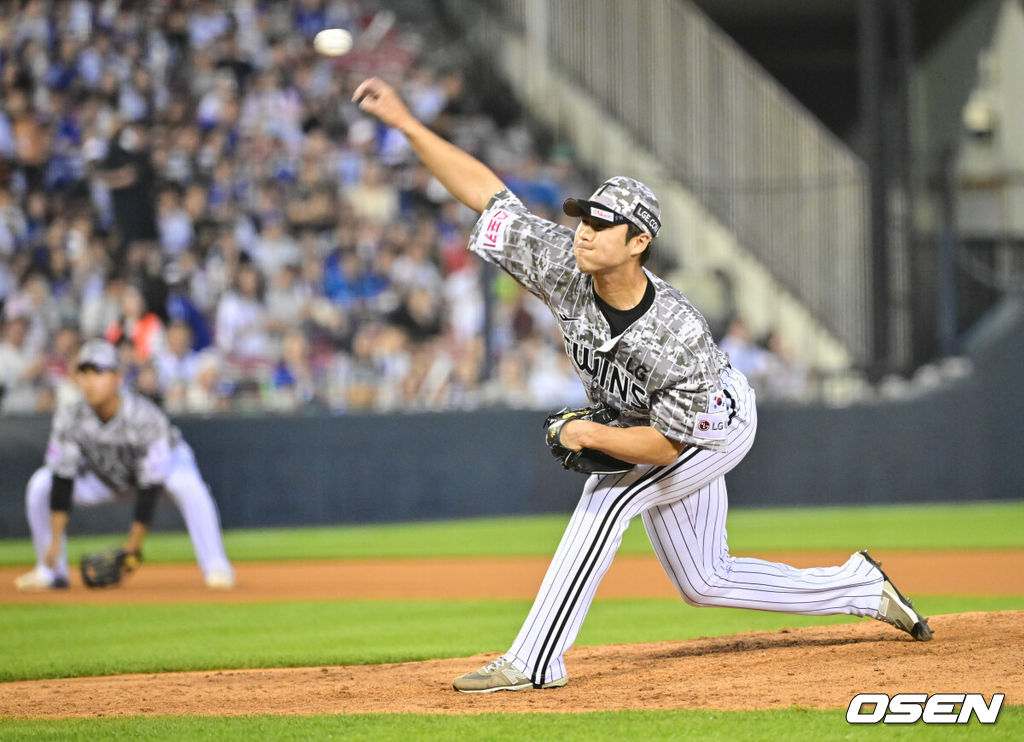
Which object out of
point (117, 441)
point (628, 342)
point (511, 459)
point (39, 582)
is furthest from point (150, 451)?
point (511, 459)

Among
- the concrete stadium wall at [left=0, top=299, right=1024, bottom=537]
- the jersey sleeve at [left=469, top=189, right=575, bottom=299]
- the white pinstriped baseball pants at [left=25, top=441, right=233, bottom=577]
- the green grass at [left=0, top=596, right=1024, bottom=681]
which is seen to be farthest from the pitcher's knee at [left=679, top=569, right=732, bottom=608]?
the concrete stadium wall at [left=0, top=299, right=1024, bottom=537]

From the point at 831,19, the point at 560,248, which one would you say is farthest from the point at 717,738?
the point at 831,19

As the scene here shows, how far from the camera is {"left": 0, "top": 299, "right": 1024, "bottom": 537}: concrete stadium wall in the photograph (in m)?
14.7

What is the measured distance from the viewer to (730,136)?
18.8m

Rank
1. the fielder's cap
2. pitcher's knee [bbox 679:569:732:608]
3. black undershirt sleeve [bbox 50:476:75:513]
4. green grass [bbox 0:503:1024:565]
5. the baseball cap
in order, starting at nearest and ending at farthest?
the baseball cap
pitcher's knee [bbox 679:569:732:608]
the fielder's cap
black undershirt sleeve [bbox 50:476:75:513]
green grass [bbox 0:503:1024:565]

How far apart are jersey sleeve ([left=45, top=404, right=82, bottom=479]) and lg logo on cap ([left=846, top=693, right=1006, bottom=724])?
21.7 feet

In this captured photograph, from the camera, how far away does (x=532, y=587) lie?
10000mm

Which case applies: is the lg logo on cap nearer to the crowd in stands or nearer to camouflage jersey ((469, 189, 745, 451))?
camouflage jersey ((469, 189, 745, 451))

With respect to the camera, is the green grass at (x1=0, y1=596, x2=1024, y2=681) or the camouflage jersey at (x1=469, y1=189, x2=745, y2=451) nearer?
the camouflage jersey at (x1=469, y1=189, x2=745, y2=451)

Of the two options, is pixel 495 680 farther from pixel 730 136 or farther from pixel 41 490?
pixel 730 136

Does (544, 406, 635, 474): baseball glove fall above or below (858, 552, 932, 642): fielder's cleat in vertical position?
above

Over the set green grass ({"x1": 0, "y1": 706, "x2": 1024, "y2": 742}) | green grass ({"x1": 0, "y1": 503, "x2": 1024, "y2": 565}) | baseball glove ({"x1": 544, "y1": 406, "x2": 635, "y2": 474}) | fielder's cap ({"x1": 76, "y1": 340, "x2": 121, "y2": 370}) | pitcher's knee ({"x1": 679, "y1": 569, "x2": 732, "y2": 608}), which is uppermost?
baseball glove ({"x1": 544, "y1": 406, "x2": 635, "y2": 474})

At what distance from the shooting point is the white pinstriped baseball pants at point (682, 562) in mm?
5156

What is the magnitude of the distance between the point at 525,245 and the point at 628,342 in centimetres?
57
